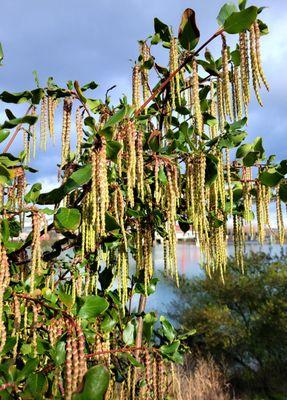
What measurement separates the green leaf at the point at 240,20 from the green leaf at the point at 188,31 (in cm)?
15

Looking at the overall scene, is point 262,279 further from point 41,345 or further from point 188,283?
point 41,345

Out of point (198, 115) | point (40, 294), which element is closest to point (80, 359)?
point (40, 294)

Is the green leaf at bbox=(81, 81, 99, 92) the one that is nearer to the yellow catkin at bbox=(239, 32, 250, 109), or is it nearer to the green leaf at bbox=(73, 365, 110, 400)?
the yellow catkin at bbox=(239, 32, 250, 109)

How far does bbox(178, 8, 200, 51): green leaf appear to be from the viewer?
1.83m

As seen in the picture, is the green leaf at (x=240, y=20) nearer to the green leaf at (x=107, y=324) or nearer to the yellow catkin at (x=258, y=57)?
the yellow catkin at (x=258, y=57)

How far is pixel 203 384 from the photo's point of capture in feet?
26.3

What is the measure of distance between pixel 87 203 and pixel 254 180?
0.97m

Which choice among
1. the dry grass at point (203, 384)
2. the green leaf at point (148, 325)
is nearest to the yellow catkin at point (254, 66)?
the green leaf at point (148, 325)

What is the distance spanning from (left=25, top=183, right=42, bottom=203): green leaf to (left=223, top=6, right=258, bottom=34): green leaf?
0.97 metres

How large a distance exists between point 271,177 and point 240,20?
27.9 inches

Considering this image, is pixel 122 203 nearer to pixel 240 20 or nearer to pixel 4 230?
pixel 4 230

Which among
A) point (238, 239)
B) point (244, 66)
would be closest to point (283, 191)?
point (238, 239)

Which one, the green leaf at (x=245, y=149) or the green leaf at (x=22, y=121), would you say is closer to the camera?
the green leaf at (x=22, y=121)

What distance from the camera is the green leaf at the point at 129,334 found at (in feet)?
6.96
